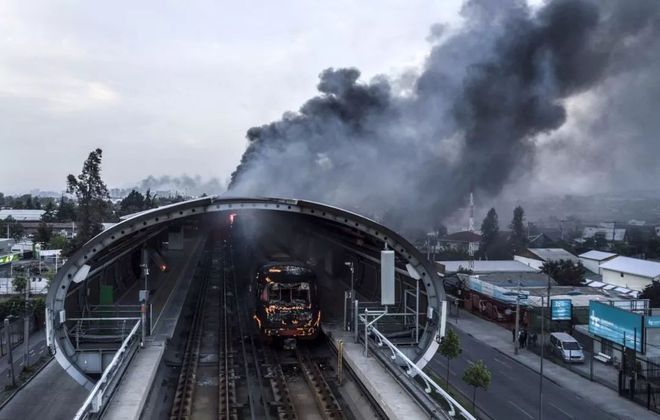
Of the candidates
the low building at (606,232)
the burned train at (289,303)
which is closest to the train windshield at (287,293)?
the burned train at (289,303)

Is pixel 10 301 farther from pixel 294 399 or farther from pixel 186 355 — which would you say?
pixel 294 399

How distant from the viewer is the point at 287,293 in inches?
671

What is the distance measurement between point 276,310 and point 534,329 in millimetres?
20195

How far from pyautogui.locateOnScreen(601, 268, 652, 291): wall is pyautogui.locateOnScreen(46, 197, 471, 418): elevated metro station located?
31025mm

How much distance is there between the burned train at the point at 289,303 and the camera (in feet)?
55.4

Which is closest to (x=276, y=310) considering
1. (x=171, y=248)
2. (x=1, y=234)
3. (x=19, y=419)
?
(x=19, y=419)

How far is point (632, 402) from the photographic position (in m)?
21.5

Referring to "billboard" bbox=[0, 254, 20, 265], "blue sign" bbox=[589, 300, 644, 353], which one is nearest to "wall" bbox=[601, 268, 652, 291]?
"blue sign" bbox=[589, 300, 644, 353]

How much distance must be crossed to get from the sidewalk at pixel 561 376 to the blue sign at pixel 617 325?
2.21m

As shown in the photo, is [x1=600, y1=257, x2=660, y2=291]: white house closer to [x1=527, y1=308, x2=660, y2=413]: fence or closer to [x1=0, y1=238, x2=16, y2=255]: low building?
[x1=527, y1=308, x2=660, y2=413]: fence

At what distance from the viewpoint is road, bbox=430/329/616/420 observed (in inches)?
779

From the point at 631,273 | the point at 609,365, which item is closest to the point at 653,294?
the point at 631,273

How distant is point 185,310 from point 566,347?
18781 millimetres

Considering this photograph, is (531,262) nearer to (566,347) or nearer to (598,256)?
(598,256)
